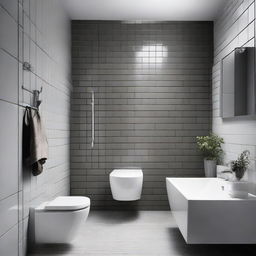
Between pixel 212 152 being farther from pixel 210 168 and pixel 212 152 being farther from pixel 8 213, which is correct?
pixel 8 213

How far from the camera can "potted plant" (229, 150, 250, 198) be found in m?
2.45

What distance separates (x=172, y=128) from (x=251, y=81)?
5.38ft

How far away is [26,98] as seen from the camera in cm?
264

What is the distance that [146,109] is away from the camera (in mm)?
4410

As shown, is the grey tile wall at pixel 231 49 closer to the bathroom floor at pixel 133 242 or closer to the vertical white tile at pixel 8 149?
the bathroom floor at pixel 133 242

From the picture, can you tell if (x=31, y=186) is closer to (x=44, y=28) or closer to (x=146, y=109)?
(x=44, y=28)

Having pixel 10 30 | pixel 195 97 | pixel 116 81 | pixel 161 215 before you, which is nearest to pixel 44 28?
pixel 10 30

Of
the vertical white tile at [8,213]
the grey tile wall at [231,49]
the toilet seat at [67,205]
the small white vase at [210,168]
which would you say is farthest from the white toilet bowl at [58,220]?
the small white vase at [210,168]

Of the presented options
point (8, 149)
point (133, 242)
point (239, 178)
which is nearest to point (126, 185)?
point (133, 242)

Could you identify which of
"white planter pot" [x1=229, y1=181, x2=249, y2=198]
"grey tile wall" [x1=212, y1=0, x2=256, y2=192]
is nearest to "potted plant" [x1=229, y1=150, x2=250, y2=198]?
"white planter pot" [x1=229, y1=181, x2=249, y2=198]

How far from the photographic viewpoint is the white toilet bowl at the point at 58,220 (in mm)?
2771

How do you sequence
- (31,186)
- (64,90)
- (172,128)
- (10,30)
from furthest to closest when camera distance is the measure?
(172,128)
(64,90)
(31,186)
(10,30)

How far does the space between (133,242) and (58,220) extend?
827 mm

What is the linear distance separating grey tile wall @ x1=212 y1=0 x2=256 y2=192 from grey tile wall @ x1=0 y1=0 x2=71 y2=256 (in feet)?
6.63
